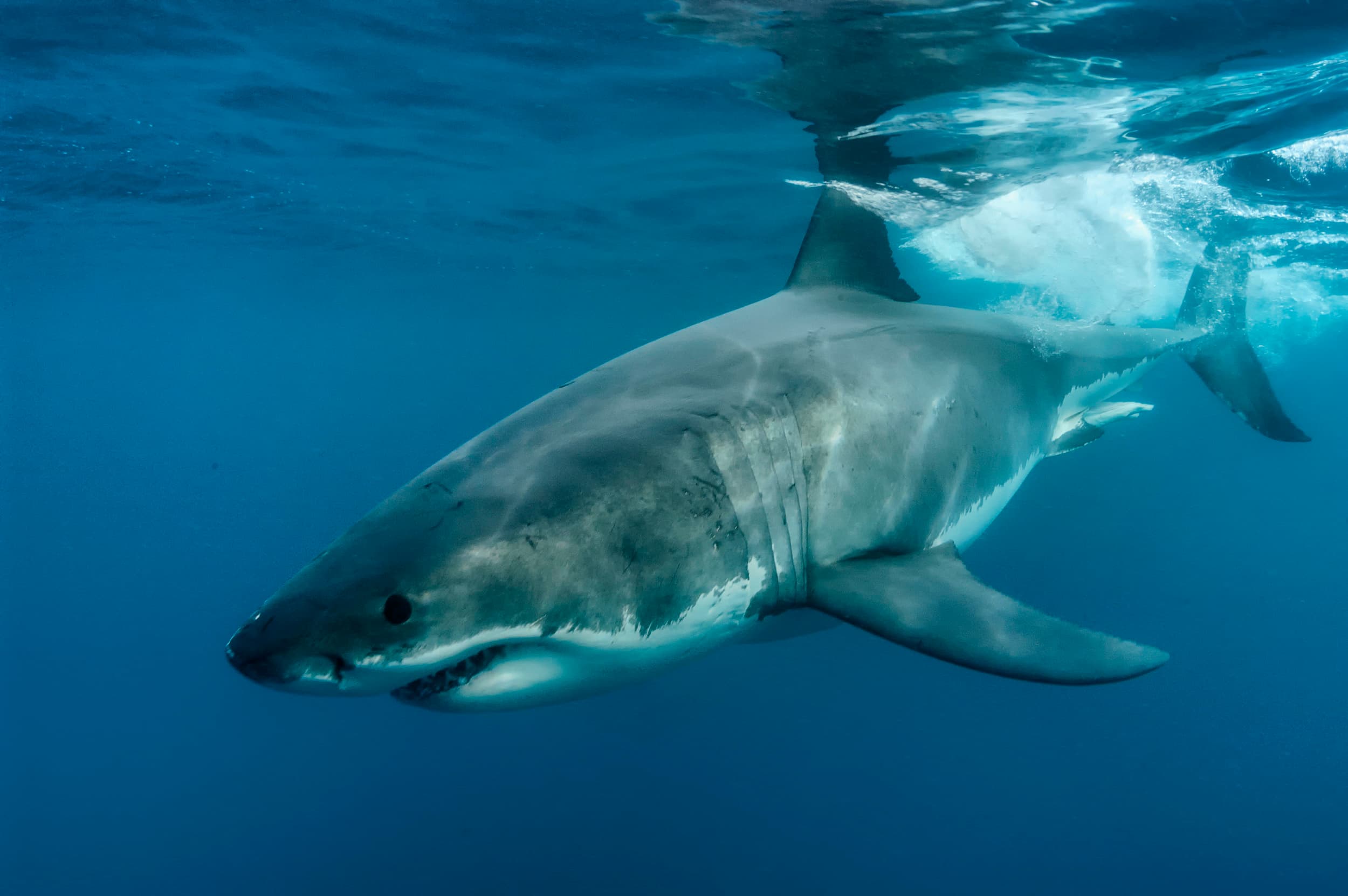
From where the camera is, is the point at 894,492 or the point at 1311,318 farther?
the point at 1311,318

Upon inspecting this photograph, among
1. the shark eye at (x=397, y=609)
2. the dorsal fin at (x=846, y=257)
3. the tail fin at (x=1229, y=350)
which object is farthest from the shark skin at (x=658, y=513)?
the tail fin at (x=1229, y=350)

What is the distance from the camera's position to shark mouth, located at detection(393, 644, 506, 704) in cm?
236

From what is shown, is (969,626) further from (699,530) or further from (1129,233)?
(1129,233)

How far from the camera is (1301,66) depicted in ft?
26.9

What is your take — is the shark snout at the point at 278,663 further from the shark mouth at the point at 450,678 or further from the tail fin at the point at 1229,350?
the tail fin at the point at 1229,350

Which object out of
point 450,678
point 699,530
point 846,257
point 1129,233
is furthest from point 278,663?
point 1129,233

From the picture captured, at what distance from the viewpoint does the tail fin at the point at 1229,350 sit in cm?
777

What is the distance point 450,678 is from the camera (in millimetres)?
2365

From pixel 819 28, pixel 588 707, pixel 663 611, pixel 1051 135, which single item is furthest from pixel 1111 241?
pixel 663 611

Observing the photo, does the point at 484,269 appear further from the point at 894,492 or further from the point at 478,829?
the point at 894,492

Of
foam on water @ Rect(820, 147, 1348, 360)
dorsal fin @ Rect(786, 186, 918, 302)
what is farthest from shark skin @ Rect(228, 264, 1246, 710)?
foam on water @ Rect(820, 147, 1348, 360)

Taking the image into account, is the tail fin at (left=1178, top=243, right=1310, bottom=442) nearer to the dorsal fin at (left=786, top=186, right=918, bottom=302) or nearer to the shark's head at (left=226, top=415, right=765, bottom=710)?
the dorsal fin at (left=786, top=186, right=918, bottom=302)

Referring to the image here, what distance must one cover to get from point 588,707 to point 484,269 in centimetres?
1725

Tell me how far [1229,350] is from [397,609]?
9165 mm
